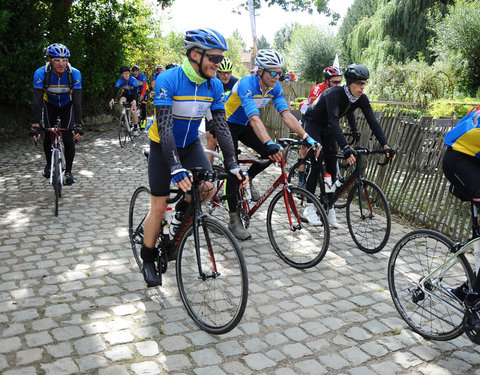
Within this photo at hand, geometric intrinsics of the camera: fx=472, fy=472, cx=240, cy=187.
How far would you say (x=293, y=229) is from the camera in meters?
5.39

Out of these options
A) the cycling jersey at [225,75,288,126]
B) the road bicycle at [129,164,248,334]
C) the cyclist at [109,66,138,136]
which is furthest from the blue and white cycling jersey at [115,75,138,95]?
the road bicycle at [129,164,248,334]

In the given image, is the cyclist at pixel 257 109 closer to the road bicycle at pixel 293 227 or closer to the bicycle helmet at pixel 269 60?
the bicycle helmet at pixel 269 60

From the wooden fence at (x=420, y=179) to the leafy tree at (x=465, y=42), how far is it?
16955 millimetres

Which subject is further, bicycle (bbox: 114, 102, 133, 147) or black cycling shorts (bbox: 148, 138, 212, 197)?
bicycle (bbox: 114, 102, 133, 147)

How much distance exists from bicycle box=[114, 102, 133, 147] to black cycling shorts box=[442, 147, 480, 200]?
10.8m

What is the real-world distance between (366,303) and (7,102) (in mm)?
12565

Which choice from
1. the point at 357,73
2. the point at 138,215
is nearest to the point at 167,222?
the point at 138,215

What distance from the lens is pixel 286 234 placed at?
557 centimetres

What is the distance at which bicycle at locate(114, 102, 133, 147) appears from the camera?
13453 millimetres

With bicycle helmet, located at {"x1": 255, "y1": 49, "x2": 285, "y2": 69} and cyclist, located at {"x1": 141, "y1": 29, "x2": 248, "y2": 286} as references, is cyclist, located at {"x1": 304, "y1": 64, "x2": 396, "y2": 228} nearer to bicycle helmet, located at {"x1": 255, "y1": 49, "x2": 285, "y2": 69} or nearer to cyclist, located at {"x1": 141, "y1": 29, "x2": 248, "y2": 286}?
bicycle helmet, located at {"x1": 255, "y1": 49, "x2": 285, "y2": 69}

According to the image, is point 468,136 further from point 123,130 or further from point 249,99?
point 123,130

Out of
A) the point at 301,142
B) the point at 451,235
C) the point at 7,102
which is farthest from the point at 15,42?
the point at 451,235

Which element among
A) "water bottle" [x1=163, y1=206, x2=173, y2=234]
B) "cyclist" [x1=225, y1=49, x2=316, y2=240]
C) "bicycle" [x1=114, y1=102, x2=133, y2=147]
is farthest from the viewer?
"bicycle" [x1=114, y1=102, x2=133, y2=147]

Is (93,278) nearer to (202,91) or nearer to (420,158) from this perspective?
(202,91)
